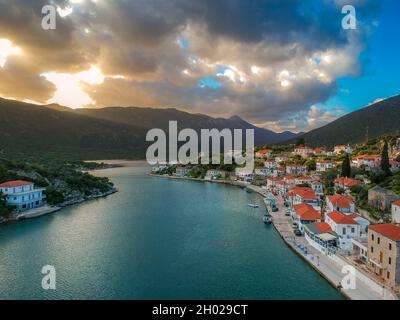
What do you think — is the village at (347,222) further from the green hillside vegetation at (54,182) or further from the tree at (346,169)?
the green hillside vegetation at (54,182)

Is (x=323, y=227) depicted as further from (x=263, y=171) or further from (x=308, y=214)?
(x=263, y=171)

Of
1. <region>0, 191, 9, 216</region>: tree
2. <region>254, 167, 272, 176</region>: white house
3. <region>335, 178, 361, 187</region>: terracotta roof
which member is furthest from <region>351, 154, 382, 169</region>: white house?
<region>0, 191, 9, 216</region>: tree

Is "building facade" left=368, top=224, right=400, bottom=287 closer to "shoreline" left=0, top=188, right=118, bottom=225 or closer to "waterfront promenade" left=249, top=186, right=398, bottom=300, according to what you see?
"waterfront promenade" left=249, top=186, right=398, bottom=300

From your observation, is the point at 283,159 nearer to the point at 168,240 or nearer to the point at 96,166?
the point at 168,240

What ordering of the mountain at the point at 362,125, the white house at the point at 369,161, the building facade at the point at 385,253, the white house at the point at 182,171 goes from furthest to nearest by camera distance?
the white house at the point at 182,171 → the mountain at the point at 362,125 → the white house at the point at 369,161 → the building facade at the point at 385,253

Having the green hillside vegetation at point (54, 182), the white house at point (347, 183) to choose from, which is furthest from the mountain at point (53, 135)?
the white house at point (347, 183)

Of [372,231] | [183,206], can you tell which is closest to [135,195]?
[183,206]
